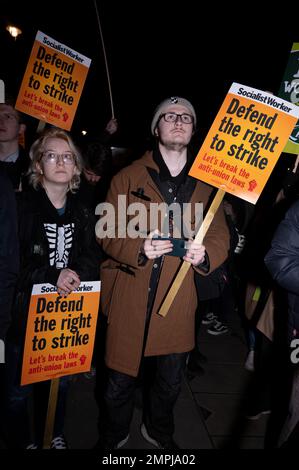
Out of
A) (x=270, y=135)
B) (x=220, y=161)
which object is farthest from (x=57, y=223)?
(x=270, y=135)

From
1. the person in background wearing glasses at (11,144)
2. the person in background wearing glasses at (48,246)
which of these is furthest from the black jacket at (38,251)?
the person in background wearing glasses at (11,144)

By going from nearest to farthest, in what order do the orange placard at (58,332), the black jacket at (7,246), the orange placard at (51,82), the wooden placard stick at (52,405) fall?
the black jacket at (7,246) < the orange placard at (58,332) < the wooden placard stick at (52,405) < the orange placard at (51,82)

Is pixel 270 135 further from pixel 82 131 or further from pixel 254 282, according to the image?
pixel 82 131

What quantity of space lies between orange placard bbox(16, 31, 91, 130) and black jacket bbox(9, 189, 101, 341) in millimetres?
1185

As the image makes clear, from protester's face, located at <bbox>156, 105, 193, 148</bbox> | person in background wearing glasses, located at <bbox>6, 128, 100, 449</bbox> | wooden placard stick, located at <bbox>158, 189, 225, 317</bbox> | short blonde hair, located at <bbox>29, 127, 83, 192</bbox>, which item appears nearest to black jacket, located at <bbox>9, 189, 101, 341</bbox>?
person in background wearing glasses, located at <bbox>6, 128, 100, 449</bbox>

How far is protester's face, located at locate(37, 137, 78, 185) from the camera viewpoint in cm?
221

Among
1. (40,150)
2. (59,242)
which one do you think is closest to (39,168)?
(40,150)

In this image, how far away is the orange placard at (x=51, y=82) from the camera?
2.97m

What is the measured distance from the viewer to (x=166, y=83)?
24.4m

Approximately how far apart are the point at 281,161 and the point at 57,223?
210 inches

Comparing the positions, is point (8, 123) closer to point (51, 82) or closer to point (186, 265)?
point (51, 82)

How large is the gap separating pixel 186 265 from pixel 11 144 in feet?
7.18

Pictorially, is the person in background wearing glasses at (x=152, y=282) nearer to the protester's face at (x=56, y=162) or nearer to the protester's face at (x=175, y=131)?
the protester's face at (x=175, y=131)

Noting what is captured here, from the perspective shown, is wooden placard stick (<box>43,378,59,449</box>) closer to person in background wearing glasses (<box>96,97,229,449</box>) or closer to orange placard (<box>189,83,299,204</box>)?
person in background wearing glasses (<box>96,97,229,449</box>)
